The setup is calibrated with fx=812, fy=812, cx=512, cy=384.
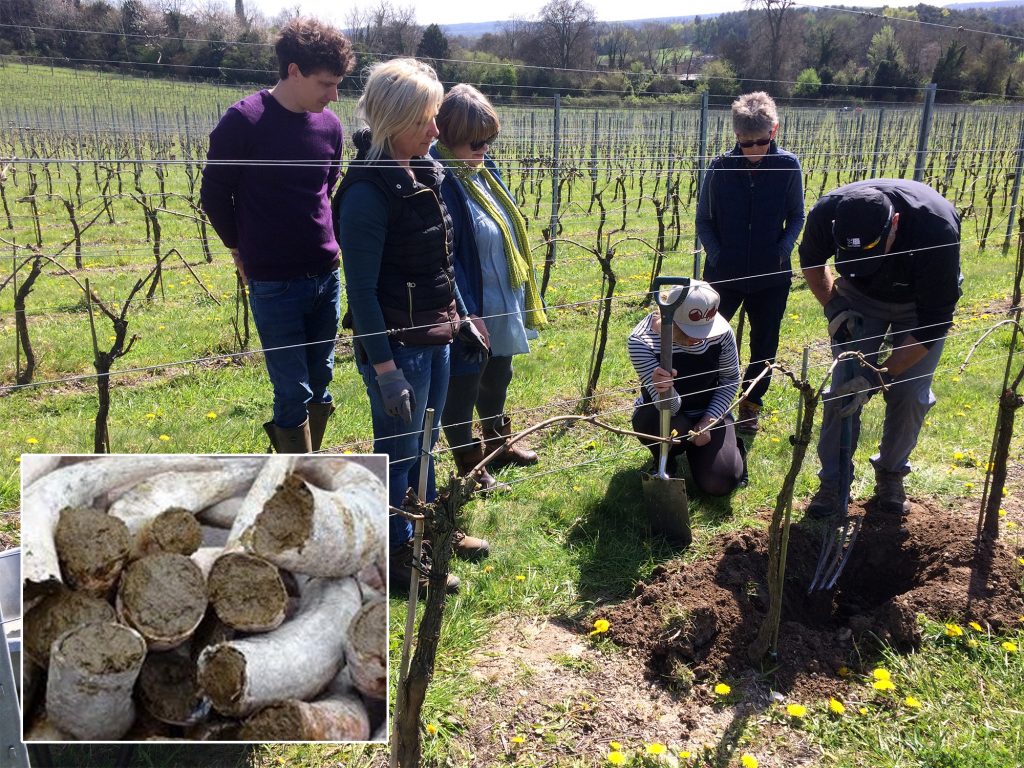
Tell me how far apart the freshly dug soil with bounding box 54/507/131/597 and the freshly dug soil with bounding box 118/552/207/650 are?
0.03m

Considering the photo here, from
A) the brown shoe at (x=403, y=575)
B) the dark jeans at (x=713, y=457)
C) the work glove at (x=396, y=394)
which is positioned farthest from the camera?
the dark jeans at (x=713, y=457)

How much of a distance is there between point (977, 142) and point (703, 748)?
24.3m

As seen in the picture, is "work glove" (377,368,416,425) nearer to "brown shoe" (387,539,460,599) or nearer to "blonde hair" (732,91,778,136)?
"brown shoe" (387,539,460,599)

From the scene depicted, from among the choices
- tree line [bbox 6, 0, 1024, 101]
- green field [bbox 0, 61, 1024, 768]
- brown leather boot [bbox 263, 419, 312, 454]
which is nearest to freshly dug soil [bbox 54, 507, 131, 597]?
green field [bbox 0, 61, 1024, 768]

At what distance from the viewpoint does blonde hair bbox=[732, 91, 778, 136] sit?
3.60 metres

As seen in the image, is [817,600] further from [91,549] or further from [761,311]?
[91,549]

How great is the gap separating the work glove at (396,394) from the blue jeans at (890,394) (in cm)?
164

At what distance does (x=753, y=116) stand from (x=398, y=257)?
6.62ft

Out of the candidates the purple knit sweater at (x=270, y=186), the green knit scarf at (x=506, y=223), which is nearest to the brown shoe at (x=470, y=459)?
the green knit scarf at (x=506, y=223)

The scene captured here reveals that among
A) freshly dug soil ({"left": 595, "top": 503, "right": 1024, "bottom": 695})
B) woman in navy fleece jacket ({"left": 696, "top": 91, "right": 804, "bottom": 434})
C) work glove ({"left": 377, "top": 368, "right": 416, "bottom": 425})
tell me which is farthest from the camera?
woman in navy fleece jacket ({"left": 696, "top": 91, "right": 804, "bottom": 434})

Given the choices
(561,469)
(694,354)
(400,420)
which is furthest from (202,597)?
(694,354)

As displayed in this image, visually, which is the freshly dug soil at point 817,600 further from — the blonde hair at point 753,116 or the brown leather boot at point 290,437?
the blonde hair at point 753,116

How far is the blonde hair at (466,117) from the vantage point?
8.77ft

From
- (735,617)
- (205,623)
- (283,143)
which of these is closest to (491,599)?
(735,617)
